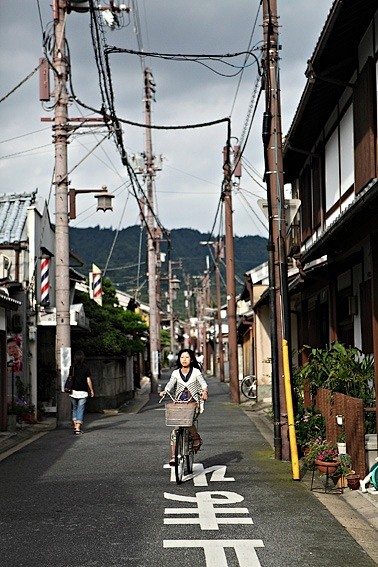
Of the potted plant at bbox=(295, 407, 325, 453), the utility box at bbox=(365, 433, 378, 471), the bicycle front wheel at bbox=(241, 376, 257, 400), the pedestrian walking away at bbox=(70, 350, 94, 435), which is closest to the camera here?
the utility box at bbox=(365, 433, 378, 471)

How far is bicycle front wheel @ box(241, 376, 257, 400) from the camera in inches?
1316

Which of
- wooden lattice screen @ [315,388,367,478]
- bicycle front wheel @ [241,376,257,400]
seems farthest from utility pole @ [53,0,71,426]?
bicycle front wheel @ [241,376,257,400]

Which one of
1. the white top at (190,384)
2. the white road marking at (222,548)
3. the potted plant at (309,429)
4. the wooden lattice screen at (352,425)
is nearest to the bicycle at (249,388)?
the potted plant at (309,429)

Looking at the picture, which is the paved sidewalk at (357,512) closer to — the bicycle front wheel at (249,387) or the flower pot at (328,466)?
the flower pot at (328,466)

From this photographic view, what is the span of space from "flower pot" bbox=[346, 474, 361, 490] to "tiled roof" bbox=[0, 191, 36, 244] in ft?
49.0

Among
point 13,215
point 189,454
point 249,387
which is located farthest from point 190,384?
point 249,387

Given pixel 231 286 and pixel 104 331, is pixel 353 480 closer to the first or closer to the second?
pixel 104 331

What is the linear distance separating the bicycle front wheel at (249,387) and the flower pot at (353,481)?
71.1 ft

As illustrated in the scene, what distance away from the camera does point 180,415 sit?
12070 millimetres

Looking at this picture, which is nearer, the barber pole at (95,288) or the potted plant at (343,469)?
the potted plant at (343,469)

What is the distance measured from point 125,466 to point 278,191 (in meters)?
5.04

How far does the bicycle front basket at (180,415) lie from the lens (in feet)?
39.5

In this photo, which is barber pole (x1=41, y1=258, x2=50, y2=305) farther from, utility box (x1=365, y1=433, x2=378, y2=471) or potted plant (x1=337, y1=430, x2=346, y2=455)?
utility box (x1=365, y1=433, x2=378, y2=471)

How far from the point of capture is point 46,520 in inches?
361
